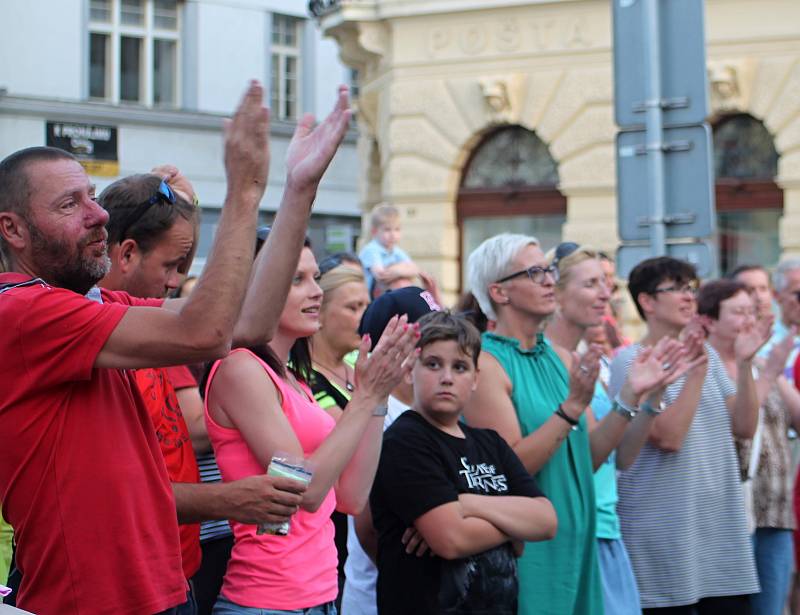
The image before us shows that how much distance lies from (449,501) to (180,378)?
34.4 inches

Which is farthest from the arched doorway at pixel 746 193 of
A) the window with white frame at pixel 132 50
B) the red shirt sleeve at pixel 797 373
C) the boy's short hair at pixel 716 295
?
the window with white frame at pixel 132 50

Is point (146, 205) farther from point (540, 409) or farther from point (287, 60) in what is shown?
point (287, 60)

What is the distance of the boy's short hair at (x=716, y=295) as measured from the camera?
613 cm

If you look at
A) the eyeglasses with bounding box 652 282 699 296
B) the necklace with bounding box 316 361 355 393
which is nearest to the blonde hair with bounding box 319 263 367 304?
the necklace with bounding box 316 361 355 393

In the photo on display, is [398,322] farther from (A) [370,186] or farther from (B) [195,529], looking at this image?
(A) [370,186]

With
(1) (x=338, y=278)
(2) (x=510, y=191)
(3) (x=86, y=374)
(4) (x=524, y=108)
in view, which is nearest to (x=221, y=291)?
(3) (x=86, y=374)

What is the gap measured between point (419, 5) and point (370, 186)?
2.81 m

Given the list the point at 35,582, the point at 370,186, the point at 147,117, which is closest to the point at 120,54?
the point at 147,117

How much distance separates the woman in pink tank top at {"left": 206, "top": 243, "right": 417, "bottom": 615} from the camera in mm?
3256

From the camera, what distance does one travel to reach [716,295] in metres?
6.16

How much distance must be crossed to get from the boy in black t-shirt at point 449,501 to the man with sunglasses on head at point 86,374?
121 centimetres

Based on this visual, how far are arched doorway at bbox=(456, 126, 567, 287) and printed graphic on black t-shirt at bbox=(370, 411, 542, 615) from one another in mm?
11992

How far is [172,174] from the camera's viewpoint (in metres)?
3.82

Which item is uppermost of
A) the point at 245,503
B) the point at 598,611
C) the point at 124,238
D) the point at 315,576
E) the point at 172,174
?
the point at 172,174
